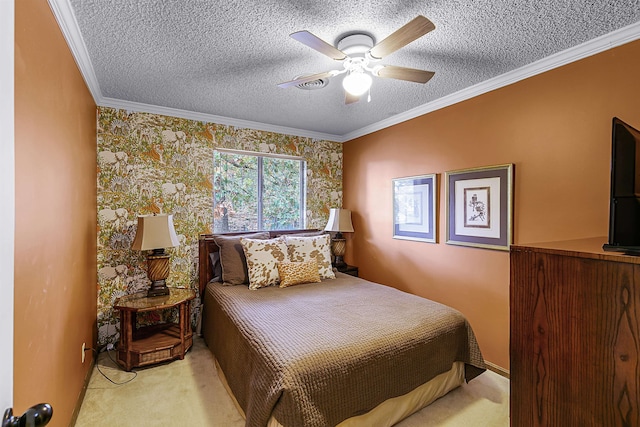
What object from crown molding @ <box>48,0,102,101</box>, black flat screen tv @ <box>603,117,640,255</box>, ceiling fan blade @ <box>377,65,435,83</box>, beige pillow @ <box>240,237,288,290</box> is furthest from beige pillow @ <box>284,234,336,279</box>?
black flat screen tv @ <box>603,117,640,255</box>

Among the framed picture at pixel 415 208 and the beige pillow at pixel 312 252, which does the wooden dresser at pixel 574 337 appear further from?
the beige pillow at pixel 312 252

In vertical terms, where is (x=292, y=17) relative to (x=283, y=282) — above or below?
above

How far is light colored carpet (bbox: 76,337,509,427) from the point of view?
1.93 metres

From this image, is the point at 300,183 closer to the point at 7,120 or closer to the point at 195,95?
the point at 195,95

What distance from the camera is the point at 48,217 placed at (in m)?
1.44

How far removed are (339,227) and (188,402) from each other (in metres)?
2.42

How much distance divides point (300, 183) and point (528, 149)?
2.65 m

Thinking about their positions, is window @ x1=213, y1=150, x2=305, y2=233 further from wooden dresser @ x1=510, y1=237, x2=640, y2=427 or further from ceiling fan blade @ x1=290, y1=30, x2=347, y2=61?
wooden dresser @ x1=510, y1=237, x2=640, y2=427

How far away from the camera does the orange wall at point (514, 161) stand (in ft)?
6.31

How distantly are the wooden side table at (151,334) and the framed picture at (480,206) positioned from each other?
2.64 metres

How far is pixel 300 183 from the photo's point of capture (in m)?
4.14

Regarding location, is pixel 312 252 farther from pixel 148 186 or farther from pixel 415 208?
pixel 148 186

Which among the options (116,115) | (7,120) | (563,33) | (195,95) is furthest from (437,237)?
(116,115)

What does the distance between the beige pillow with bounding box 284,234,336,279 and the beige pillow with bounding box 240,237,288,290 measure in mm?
134
